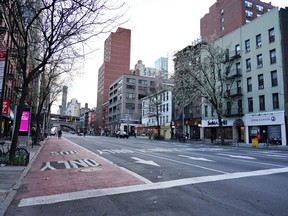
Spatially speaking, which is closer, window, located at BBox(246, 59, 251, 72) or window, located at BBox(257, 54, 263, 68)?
window, located at BBox(257, 54, 263, 68)

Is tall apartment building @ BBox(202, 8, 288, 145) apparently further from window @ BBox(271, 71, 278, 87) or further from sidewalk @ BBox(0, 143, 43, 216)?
sidewalk @ BBox(0, 143, 43, 216)

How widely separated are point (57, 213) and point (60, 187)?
2.28m

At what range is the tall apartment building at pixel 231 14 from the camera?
5856 cm

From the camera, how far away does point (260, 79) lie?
35750 mm

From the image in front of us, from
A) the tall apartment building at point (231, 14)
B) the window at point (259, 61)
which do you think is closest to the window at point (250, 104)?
the window at point (259, 61)

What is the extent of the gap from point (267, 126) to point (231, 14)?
3715 cm

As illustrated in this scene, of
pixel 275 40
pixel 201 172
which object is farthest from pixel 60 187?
pixel 275 40

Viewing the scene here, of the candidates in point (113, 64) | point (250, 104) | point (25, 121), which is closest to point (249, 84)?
point (250, 104)

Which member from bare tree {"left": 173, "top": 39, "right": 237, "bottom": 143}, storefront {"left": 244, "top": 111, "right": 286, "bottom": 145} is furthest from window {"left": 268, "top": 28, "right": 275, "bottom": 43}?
storefront {"left": 244, "top": 111, "right": 286, "bottom": 145}

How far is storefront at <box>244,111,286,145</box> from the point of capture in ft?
104

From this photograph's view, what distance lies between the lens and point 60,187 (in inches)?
279

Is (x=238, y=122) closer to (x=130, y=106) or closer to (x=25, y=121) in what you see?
(x=25, y=121)

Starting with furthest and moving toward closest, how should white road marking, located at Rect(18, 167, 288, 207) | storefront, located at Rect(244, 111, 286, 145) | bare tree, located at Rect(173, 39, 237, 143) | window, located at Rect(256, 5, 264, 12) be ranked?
1. window, located at Rect(256, 5, 264, 12)
2. bare tree, located at Rect(173, 39, 237, 143)
3. storefront, located at Rect(244, 111, 286, 145)
4. white road marking, located at Rect(18, 167, 288, 207)

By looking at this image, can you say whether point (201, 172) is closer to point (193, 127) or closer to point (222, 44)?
point (222, 44)
